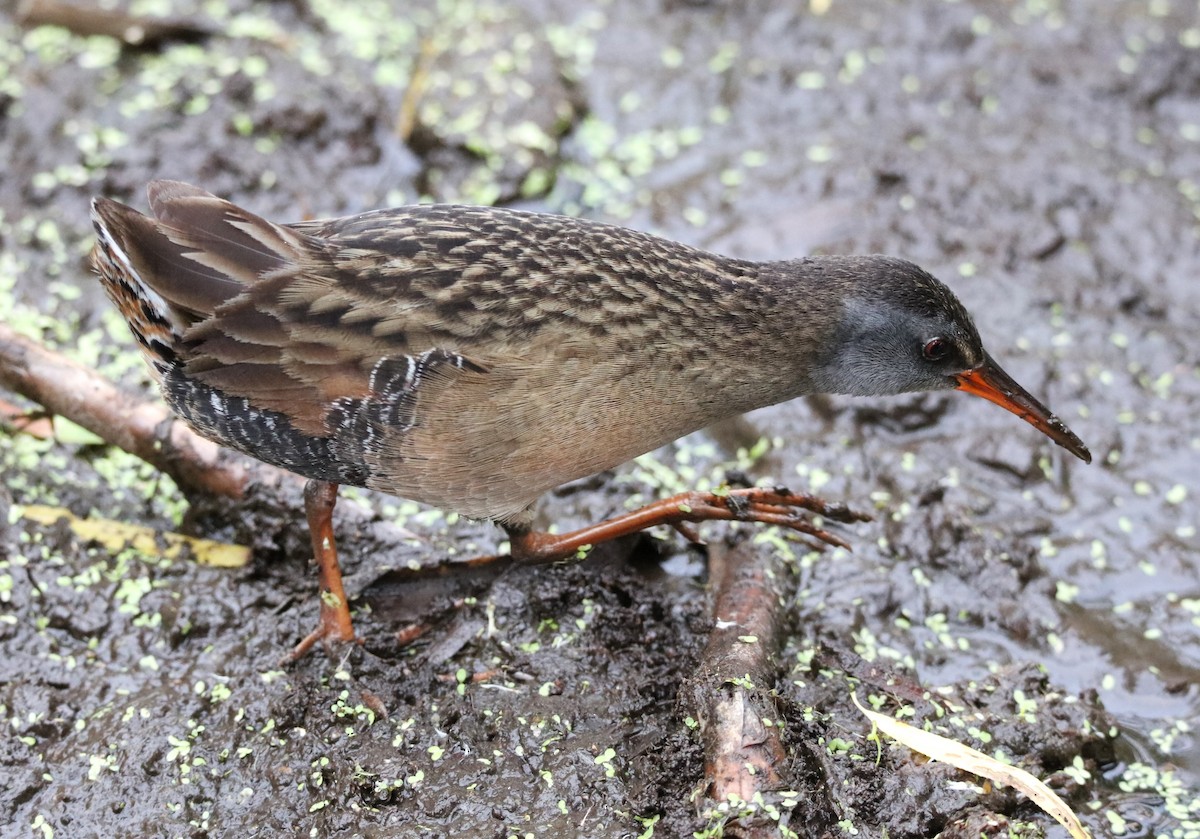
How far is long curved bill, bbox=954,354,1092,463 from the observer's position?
13.1ft

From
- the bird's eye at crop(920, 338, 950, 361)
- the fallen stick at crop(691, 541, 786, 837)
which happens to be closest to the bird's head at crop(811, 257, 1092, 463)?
the bird's eye at crop(920, 338, 950, 361)

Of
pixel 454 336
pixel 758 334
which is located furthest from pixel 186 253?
pixel 758 334

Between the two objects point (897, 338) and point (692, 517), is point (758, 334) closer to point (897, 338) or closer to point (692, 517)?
point (897, 338)

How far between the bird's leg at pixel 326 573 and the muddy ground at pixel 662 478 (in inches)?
3.3

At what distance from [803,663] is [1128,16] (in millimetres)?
4824

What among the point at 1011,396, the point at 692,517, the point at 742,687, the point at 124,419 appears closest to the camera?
the point at 742,687

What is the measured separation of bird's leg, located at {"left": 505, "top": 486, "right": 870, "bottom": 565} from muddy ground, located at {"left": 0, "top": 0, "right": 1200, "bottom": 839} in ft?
0.43

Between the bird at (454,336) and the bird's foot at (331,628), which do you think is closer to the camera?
the bird at (454,336)

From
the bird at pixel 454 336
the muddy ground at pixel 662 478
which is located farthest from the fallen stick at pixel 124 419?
the bird at pixel 454 336

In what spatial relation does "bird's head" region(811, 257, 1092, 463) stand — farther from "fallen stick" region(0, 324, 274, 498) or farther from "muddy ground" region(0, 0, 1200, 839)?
"fallen stick" region(0, 324, 274, 498)

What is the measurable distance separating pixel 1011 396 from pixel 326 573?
2.25 m

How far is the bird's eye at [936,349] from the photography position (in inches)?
150

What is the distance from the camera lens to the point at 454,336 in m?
3.36

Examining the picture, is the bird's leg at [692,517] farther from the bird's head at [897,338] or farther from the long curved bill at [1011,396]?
the long curved bill at [1011,396]
